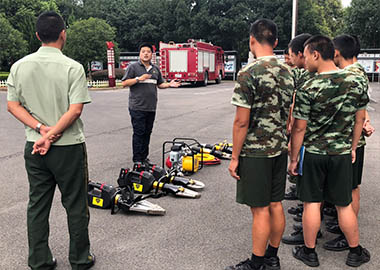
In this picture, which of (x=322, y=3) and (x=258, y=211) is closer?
(x=258, y=211)

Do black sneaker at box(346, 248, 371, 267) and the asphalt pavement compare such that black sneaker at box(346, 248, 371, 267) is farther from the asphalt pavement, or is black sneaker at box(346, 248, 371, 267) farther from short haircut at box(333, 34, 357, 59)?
short haircut at box(333, 34, 357, 59)

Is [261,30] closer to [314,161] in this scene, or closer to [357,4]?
[314,161]

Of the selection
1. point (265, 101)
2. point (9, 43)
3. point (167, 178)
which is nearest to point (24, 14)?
point (9, 43)

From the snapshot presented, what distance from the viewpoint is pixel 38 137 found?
9.78 feet

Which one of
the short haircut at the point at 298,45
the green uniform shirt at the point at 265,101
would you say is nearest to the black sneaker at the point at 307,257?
the green uniform shirt at the point at 265,101

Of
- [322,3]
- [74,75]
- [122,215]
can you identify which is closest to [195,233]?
[122,215]

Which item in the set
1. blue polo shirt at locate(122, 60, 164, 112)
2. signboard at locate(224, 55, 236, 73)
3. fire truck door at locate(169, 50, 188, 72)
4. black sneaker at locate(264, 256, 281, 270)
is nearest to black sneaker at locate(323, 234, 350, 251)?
black sneaker at locate(264, 256, 281, 270)

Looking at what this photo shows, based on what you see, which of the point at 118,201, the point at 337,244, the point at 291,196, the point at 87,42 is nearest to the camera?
the point at 337,244

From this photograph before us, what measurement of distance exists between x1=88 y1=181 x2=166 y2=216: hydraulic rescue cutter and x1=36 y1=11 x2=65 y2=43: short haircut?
2154 millimetres

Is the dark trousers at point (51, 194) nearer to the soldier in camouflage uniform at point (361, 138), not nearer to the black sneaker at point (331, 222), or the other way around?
the soldier in camouflage uniform at point (361, 138)

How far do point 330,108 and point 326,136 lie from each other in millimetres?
247

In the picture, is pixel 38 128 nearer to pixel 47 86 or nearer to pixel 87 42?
pixel 47 86

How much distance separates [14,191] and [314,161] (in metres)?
4.19

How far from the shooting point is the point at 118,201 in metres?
4.50
